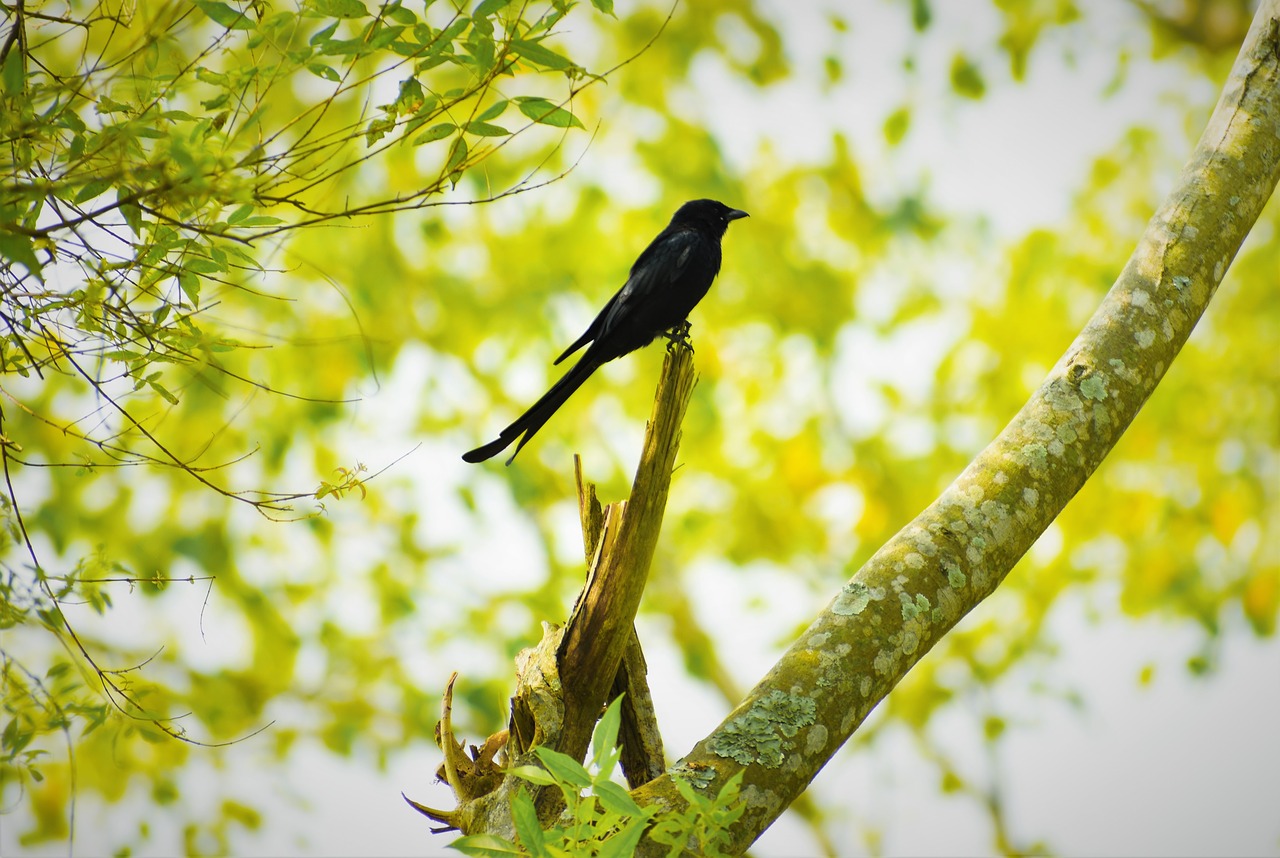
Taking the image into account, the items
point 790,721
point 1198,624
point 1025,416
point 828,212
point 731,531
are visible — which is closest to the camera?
point 790,721

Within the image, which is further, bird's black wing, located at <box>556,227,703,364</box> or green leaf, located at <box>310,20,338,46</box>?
bird's black wing, located at <box>556,227,703,364</box>

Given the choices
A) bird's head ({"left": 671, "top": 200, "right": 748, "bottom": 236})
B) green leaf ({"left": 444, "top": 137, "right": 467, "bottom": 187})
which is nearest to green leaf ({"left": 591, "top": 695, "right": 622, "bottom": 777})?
green leaf ({"left": 444, "top": 137, "right": 467, "bottom": 187})

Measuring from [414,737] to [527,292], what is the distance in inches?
107

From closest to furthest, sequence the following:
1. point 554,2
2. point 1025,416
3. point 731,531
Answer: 1. point 554,2
2. point 1025,416
3. point 731,531

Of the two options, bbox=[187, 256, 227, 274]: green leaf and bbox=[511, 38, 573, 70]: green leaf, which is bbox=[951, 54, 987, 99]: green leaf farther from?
bbox=[187, 256, 227, 274]: green leaf

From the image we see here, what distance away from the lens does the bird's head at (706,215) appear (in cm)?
358

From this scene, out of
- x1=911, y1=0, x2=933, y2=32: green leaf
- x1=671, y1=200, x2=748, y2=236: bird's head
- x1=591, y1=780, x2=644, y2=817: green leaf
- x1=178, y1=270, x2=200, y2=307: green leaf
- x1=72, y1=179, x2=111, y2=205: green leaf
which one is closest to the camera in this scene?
x1=591, y1=780, x2=644, y2=817: green leaf

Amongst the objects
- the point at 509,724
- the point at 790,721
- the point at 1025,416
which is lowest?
the point at 790,721

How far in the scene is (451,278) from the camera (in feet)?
19.3

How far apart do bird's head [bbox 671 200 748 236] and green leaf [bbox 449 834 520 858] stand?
8.58 feet

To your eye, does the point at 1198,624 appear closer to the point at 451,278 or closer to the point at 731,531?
the point at 731,531

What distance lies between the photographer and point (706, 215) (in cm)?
364

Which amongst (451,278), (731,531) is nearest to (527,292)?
(451,278)

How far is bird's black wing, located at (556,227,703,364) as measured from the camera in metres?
2.90
